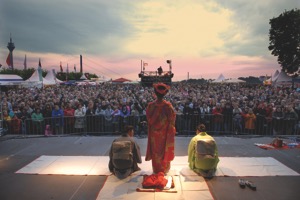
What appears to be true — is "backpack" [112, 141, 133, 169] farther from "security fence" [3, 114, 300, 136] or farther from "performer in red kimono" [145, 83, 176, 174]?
"security fence" [3, 114, 300, 136]

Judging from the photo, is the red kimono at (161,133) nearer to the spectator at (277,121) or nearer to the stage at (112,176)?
the stage at (112,176)

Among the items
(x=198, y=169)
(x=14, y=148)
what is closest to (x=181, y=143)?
(x=198, y=169)

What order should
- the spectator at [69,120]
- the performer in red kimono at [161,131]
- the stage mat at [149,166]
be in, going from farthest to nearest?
the spectator at [69,120]
the stage mat at [149,166]
the performer in red kimono at [161,131]

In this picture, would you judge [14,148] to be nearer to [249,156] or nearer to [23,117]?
[23,117]

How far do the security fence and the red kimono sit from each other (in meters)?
4.22

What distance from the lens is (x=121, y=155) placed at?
17.1ft

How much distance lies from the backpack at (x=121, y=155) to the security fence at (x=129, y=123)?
4366 mm

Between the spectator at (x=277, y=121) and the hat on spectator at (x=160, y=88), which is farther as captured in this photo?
the spectator at (x=277, y=121)

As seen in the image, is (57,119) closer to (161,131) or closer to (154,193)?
(161,131)

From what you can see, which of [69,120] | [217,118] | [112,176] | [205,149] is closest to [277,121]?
[217,118]

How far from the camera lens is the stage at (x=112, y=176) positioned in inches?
177

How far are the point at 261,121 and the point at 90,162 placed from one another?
7098mm

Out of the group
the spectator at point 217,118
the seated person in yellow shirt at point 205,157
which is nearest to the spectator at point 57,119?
the spectator at point 217,118

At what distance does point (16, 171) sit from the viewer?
18.8ft
